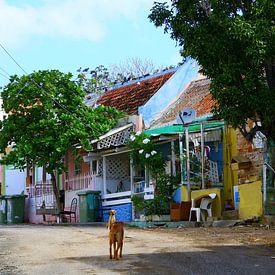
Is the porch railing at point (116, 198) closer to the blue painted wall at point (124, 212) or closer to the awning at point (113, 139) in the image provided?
the blue painted wall at point (124, 212)

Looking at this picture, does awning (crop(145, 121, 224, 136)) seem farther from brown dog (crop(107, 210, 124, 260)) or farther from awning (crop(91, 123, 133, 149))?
brown dog (crop(107, 210, 124, 260))

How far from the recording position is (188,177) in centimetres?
1878

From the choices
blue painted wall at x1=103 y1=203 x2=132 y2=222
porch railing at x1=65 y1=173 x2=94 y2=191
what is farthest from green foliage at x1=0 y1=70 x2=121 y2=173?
blue painted wall at x1=103 y1=203 x2=132 y2=222

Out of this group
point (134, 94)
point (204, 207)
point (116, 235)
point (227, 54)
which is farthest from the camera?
point (134, 94)

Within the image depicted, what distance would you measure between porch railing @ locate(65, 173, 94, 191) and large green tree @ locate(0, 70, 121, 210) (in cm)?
144

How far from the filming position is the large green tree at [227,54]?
13.8 metres

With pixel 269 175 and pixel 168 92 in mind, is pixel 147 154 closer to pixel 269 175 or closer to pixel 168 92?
pixel 269 175

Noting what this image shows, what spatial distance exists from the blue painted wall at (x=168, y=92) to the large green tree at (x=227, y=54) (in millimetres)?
8643

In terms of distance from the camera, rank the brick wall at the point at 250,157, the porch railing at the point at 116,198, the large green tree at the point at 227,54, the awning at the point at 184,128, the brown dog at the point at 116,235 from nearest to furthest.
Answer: the brown dog at the point at 116,235 → the large green tree at the point at 227,54 → the brick wall at the point at 250,157 → the awning at the point at 184,128 → the porch railing at the point at 116,198

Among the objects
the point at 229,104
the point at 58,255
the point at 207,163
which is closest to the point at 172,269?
the point at 58,255

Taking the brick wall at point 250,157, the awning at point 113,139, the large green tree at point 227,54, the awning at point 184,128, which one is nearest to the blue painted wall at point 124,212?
the awning at point 113,139

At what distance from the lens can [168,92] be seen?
2452 centimetres

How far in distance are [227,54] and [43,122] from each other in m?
9.82

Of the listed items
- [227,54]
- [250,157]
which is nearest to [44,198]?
[250,157]
